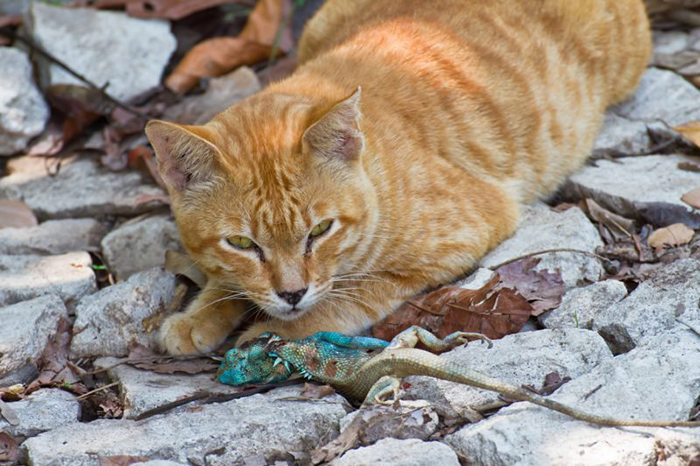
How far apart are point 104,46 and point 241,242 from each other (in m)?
2.95

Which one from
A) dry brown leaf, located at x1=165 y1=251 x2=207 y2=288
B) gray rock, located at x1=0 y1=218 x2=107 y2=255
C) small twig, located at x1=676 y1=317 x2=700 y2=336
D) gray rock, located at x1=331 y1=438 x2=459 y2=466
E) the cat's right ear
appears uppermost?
the cat's right ear

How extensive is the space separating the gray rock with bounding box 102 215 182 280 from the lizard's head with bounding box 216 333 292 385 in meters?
1.12

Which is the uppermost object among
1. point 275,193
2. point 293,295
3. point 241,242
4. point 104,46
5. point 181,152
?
point 181,152

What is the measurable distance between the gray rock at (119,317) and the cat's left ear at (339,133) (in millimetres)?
1150

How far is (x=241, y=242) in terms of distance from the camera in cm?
365

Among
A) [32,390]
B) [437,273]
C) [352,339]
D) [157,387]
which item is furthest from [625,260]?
→ [32,390]

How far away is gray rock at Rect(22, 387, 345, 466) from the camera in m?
3.02

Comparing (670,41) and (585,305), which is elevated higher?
(670,41)

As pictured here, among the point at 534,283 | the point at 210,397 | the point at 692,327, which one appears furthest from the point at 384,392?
the point at 692,327

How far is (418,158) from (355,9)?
157 centimetres

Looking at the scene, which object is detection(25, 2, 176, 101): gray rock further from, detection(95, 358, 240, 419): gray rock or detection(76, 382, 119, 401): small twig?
detection(76, 382, 119, 401): small twig

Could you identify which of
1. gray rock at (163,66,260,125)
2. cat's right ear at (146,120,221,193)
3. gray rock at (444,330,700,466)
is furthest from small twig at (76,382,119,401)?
gray rock at (163,66,260,125)

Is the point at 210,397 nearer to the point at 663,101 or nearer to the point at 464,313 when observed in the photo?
the point at 464,313

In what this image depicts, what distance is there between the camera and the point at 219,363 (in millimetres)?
3830
